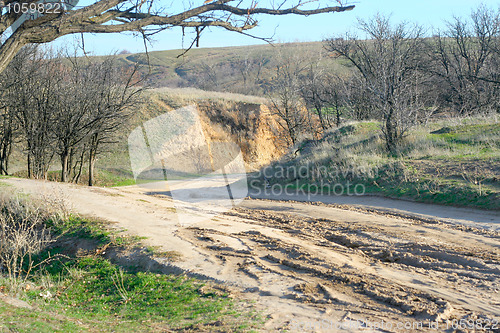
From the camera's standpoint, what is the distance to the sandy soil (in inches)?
196

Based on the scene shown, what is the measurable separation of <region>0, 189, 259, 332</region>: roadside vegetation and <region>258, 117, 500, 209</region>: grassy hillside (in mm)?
8739

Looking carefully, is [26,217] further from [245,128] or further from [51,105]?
[245,128]

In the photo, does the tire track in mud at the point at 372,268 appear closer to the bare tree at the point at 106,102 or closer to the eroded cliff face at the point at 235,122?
the bare tree at the point at 106,102

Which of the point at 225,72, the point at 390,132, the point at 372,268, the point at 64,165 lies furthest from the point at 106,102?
the point at 225,72

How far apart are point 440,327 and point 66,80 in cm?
2492

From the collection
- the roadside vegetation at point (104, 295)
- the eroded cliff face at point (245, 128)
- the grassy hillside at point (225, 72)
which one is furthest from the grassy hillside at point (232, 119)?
the roadside vegetation at point (104, 295)

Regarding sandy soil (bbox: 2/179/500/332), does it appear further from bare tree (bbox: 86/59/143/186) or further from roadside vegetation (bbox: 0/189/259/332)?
bare tree (bbox: 86/59/143/186)

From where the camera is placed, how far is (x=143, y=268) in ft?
24.5

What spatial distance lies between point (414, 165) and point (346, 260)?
9.00 metres

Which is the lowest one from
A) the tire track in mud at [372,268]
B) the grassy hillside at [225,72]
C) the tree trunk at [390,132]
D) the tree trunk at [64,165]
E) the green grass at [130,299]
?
the green grass at [130,299]

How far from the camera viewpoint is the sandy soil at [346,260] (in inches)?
196

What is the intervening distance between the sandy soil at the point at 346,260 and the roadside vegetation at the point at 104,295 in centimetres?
42

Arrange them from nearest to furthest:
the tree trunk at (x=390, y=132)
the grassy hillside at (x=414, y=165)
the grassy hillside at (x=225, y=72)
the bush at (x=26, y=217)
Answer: the bush at (x=26, y=217) → the grassy hillside at (x=414, y=165) → the tree trunk at (x=390, y=132) → the grassy hillside at (x=225, y=72)

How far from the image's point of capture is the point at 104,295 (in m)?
6.80
